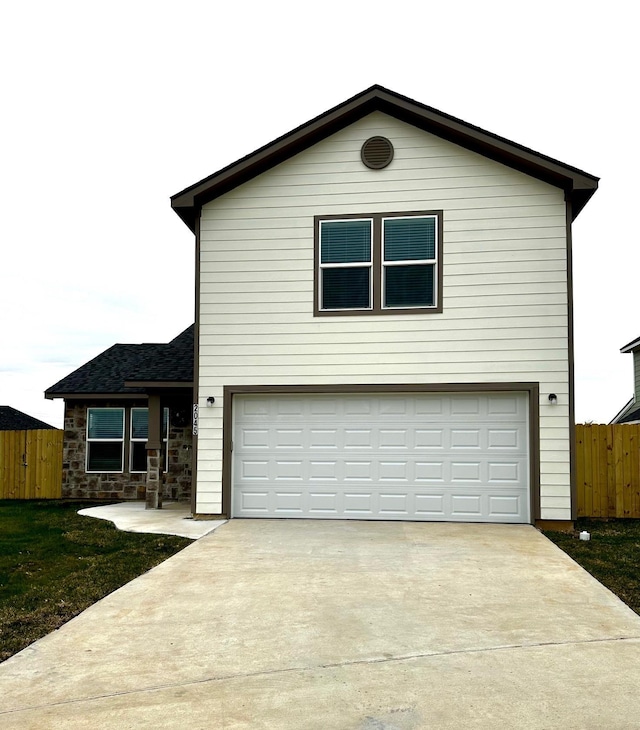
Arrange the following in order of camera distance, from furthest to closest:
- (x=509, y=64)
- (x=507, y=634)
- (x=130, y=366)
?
(x=130, y=366)
(x=509, y=64)
(x=507, y=634)

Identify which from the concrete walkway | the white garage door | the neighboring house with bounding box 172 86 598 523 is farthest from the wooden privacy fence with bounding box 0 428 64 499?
→ the white garage door

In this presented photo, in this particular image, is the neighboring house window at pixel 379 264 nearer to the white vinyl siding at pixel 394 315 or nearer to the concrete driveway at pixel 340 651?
the white vinyl siding at pixel 394 315

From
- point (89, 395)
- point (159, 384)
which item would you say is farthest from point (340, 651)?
point (89, 395)

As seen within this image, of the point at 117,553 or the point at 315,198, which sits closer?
the point at 117,553

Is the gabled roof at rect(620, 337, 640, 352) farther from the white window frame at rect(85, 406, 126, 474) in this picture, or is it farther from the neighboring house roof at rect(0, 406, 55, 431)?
the neighboring house roof at rect(0, 406, 55, 431)

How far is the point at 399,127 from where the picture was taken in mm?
11656

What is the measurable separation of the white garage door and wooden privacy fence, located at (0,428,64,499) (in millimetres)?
6943

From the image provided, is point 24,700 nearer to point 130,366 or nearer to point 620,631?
point 620,631

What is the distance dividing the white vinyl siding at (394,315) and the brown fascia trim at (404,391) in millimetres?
96

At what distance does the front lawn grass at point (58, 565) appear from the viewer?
5.93 m

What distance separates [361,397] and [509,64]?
8005 mm

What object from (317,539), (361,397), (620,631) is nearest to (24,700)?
(620,631)

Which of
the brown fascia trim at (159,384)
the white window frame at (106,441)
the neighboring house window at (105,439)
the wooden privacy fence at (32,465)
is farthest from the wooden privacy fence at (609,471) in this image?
the wooden privacy fence at (32,465)

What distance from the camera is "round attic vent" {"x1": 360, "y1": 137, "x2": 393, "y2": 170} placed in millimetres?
11609
